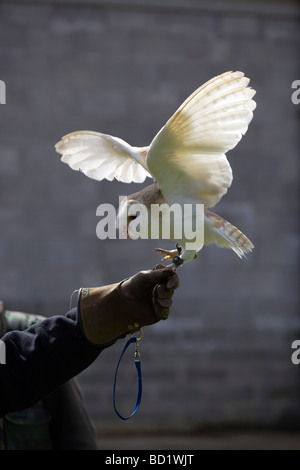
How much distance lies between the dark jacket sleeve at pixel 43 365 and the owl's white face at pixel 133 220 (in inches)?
8.3

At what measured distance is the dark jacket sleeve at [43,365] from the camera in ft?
4.26

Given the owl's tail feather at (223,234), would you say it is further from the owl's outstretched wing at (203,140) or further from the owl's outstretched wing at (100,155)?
the owl's outstretched wing at (100,155)

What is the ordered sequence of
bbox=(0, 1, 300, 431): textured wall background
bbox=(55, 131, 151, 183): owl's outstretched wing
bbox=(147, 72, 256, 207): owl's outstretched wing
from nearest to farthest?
1. bbox=(147, 72, 256, 207): owl's outstretched wing
2. bbox=(55, 131, 151, 183): owl's outstretched wing
3. bbox=(0, 1, 300, 431): textured wall background

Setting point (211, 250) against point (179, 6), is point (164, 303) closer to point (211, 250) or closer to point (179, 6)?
point (211, 250)

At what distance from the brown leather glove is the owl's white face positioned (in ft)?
0.28

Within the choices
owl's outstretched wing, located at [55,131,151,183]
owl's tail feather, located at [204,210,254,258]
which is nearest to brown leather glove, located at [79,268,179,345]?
owl's tail feather, located at [204,210,254,258]

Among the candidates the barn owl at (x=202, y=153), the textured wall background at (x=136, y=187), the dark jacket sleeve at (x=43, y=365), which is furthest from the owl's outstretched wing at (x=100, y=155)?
the textured wall background at (x=136, y=187)

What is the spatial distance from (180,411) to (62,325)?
9.53ft

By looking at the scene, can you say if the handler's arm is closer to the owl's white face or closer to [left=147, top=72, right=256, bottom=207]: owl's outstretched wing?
the owl's white face

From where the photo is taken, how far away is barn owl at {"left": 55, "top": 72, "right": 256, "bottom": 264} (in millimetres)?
1274

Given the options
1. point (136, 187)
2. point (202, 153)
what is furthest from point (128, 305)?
point (136, 187)

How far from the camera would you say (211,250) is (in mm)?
3994

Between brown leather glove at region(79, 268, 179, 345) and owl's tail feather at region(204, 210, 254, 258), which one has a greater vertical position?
owl's tail feather at region(204, 210, 254, 258)
